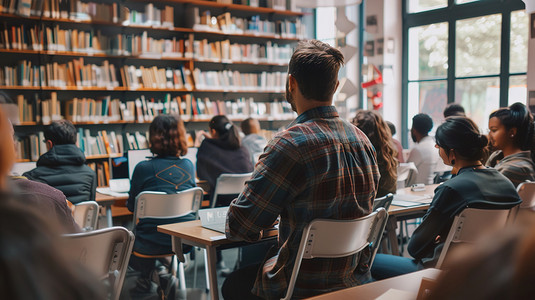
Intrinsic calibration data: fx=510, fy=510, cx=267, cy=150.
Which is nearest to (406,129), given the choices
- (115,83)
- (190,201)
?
(115,83)

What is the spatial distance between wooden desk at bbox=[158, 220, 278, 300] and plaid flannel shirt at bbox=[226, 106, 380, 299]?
0.67 feet

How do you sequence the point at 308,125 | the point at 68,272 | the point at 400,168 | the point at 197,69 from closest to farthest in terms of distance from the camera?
the point at 68,272 → the point at 308,125 → the point at 400,168 → the point at 197,69

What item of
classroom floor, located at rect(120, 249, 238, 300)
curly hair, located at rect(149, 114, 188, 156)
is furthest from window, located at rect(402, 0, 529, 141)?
curly hair, located at rect(149, 114, 188, 156)

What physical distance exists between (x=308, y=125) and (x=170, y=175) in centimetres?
170

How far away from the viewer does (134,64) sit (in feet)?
22.6

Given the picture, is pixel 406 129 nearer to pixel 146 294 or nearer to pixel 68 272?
pixel 146 294

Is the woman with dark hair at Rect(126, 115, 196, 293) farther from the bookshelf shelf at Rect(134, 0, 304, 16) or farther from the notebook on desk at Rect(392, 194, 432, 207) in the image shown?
the bookshelf shelf at Rect(134, 0, 304, 16)

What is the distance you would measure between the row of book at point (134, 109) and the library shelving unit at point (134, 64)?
0.04 ft

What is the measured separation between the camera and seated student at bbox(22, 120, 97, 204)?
3158 mm

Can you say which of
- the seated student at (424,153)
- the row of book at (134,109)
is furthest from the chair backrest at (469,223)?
the row of book at (134,109)

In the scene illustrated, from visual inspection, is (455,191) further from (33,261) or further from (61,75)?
(61,75)

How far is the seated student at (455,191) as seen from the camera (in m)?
2.35

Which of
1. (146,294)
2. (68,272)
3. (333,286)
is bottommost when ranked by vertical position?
(146,294)

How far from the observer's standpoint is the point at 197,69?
7.09m
